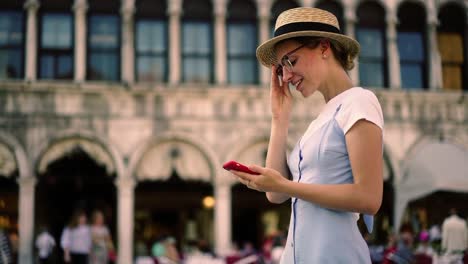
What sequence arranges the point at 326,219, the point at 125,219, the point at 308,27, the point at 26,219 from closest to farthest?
the point at 326,219, the point at 308,27, the point at 26,219, the point at 125,219

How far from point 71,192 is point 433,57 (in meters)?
11.4

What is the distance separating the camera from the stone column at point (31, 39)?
19594 mm

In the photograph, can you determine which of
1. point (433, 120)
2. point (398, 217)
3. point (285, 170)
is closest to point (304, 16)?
point (285, 170)

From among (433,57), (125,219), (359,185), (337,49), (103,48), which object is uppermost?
(103,48)

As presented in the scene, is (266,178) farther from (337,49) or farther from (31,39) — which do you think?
(31,39)

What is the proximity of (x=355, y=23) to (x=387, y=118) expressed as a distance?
108 inches

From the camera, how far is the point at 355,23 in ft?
70.0

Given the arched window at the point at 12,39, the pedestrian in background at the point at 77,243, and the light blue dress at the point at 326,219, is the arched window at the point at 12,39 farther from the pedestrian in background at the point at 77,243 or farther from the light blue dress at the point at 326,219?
the light blue dress at the point at 326,219

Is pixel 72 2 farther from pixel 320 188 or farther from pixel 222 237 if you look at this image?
pixel 320 188

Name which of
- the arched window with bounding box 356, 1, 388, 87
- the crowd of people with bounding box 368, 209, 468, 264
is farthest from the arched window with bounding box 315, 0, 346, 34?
the crowd of people with bounding box 368, 209, 468, 264

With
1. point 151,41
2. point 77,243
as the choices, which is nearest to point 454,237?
point 77,243

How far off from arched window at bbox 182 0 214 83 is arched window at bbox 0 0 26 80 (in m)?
4.16

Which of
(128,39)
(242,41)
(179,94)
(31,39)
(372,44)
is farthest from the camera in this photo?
(372,44)

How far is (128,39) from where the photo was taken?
20.2 metres
